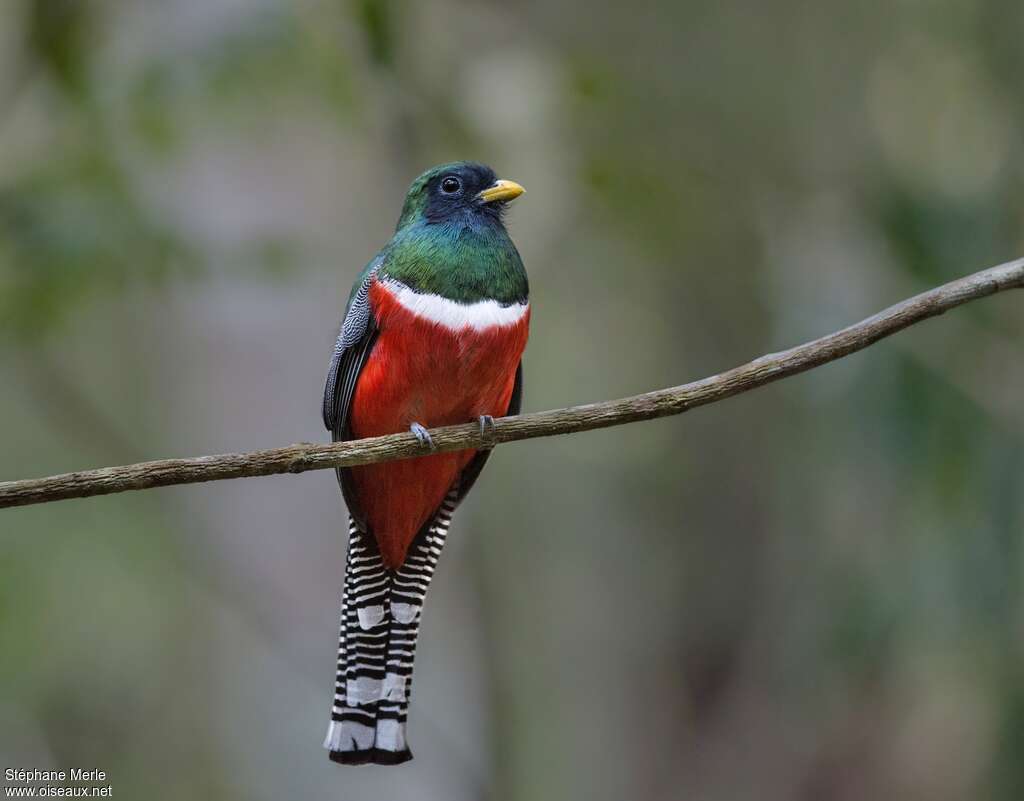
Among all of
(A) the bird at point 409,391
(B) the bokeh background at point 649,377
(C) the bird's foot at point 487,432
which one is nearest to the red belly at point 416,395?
(A) the bird at point 409,391

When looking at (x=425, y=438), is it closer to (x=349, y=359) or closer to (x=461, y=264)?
(x=461, y=264)

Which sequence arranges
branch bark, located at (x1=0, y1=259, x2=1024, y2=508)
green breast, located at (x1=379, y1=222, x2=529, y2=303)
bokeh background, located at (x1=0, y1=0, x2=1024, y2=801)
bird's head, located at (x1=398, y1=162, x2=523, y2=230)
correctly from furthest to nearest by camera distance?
1. bokeh background, located at (x1=0, y1=0, x2=1024, y2=801)
2. bird's head, located at (x1=398, y1=162, x2=523, y2=230)
3. green breast, located at (x1=379, y1=222, x2=529, y2=303)
4. branch bark, located at (x1=0, y1=259, x2=1024, y2=508)

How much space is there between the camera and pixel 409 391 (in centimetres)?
324

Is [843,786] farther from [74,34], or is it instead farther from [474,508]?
[74,34]

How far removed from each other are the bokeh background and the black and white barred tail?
94.3 inches

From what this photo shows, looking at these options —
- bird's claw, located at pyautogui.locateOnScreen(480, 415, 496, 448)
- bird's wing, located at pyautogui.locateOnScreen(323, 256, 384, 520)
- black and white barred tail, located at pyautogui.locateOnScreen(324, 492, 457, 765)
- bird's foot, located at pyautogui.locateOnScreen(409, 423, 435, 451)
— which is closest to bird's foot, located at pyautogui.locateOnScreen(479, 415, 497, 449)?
bird's claw, located at pyautogui.locateOnScreen(480, 415, 496, 448)

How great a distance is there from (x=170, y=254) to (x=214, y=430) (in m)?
1.28

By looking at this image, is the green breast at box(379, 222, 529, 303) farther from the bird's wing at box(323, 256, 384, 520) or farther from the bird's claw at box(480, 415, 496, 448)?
the bird's claw at box(480, 415, 496, 448)

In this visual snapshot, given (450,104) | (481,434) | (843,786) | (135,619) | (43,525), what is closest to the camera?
(481,434)

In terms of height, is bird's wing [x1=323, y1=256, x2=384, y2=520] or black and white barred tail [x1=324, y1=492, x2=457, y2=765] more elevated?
bird's wing [x1=323, y1=256, x2=384, y2=520]

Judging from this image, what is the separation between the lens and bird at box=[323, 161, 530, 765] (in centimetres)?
309

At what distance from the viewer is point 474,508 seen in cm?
773

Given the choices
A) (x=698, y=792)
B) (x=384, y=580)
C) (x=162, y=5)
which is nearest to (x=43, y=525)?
(x=162, y=5)

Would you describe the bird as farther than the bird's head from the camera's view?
No
